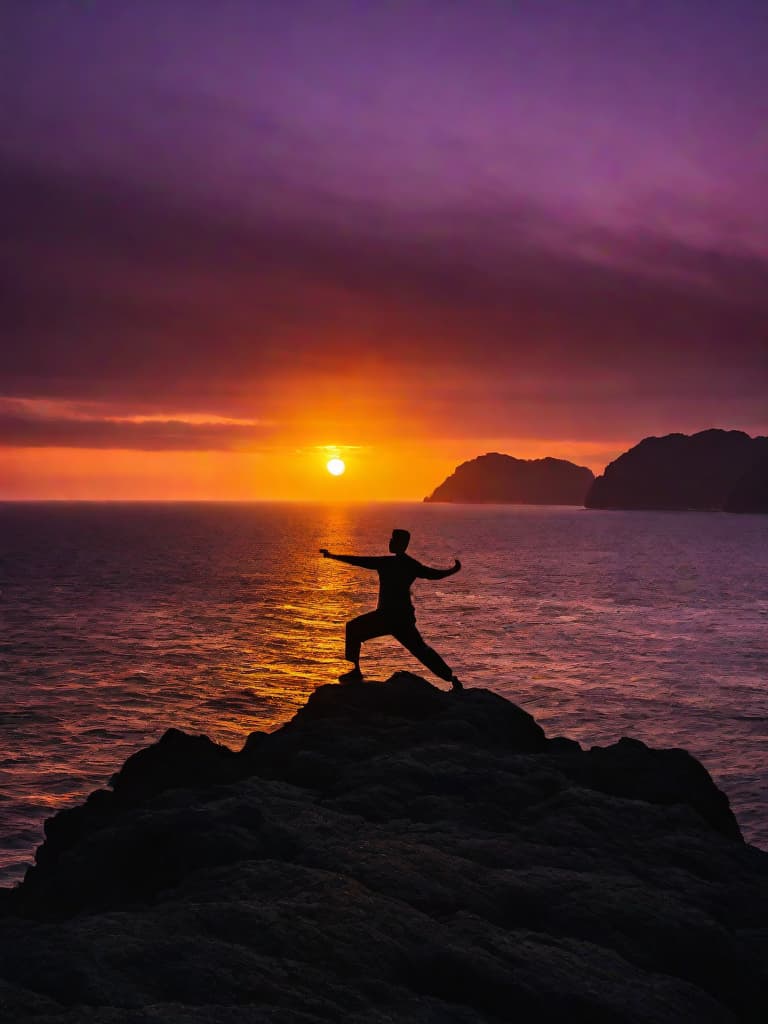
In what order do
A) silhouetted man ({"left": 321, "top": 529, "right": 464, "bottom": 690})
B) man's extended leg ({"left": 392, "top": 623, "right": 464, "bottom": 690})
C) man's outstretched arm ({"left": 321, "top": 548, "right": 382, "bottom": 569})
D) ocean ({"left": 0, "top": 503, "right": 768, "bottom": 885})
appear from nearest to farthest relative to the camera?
1. man's outstretched arm ({"left": 321, "top": 548, "right": 382, "bottom": 569})
2. silhouetted man ({"left": 321, "top": 529, "right": 464, "bottom": 690})
3. man's extended leg ({"left": 392, "top": 623, "right": 464, "bottom": 690})
4. ocean ({"left": 0, "top": 503, "right": 768, "bottom": 885})

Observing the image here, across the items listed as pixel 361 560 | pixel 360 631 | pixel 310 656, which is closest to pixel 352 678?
pixel 360 631

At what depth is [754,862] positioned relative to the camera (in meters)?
7.90

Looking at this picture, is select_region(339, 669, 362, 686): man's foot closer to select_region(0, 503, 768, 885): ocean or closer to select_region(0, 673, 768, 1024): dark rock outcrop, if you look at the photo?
select_region(0, 673, 768, 1024): dark rock outcrop

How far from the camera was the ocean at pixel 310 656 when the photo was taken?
2564 centimetres

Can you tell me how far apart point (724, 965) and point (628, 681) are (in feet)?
101

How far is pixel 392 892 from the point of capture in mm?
6355

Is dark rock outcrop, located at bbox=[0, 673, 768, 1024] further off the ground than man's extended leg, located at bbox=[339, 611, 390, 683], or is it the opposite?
man's extended leg, located at bbox=[339, 611, 390, 683]

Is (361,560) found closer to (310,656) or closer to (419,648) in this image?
(419,648)

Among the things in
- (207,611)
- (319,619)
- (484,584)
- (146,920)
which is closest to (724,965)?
(146,920)

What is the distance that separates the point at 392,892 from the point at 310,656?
35909 mm

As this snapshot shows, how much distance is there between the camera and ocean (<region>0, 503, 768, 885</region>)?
25641 millimetres

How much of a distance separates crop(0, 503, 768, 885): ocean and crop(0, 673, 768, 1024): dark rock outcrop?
10472mm

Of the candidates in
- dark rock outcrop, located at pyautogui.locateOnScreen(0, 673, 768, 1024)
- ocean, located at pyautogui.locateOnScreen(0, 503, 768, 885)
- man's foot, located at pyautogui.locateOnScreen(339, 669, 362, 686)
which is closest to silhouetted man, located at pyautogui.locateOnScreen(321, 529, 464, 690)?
man's foot, located at pyautogui.locateOnScreen(339, 669, 362, 686)

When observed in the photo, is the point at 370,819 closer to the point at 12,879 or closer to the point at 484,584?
the point at 12,879
